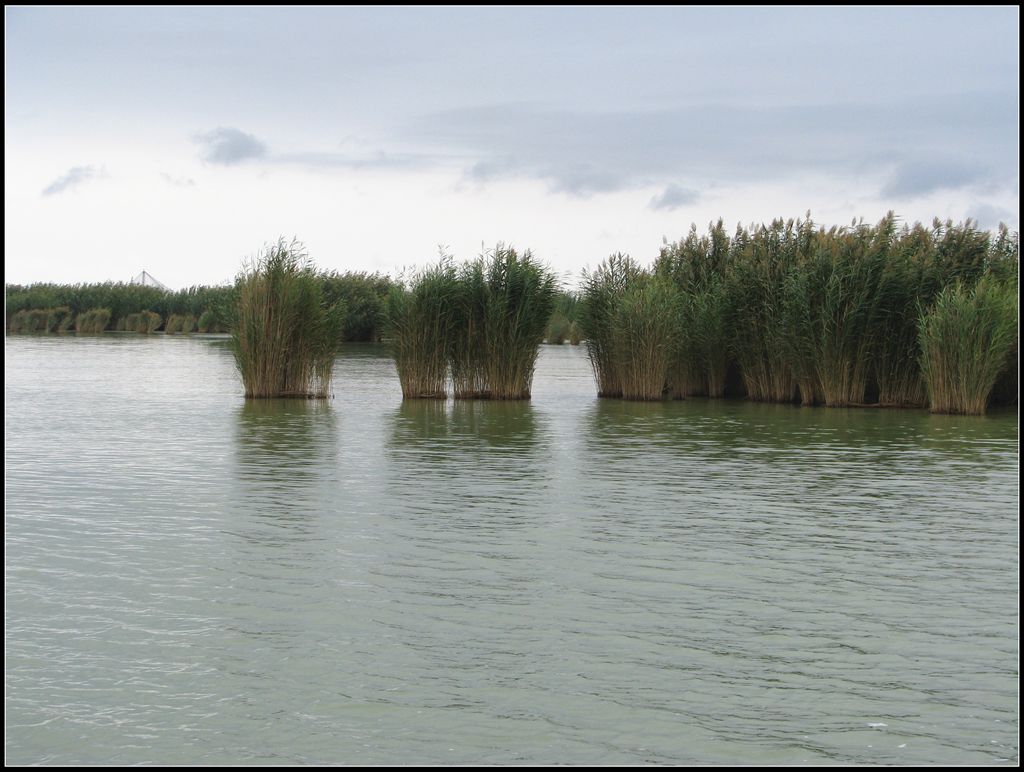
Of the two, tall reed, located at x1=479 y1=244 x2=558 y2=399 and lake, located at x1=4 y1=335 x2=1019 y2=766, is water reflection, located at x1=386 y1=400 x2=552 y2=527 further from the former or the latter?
tall reed, located at x1=479 y1=244 x2=558 y2=399

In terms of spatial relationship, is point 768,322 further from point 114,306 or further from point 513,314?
point 114,306

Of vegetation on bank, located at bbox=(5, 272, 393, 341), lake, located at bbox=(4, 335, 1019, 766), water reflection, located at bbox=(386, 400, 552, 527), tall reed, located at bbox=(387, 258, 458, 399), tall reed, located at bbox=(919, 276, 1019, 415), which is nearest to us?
lake, located at bbox=(4, 335, 1019, 766)

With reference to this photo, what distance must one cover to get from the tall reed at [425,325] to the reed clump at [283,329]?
1.29m

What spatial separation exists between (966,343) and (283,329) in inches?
517

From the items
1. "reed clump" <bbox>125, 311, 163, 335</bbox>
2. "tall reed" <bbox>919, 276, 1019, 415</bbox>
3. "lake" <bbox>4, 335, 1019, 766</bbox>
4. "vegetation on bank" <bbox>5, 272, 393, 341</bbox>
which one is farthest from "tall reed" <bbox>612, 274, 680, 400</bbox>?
"reed clump" <bbox>125, 311, 163, 335</bbox>

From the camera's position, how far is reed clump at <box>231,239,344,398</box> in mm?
22000

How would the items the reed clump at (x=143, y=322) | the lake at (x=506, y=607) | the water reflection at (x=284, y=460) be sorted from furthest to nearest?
the reed clump at (x=143, y=322), the water reflection at (x=284, y=460), the lake at (x=506, y=607)

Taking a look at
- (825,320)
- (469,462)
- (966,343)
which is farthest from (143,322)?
(469,462)

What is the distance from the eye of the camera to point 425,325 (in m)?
22.8

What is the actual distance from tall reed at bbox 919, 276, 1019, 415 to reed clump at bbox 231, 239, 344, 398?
38.8 ft

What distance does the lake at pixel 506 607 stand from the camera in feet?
16.0

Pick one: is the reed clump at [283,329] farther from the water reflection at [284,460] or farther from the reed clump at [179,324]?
the reed clump at [179,324]

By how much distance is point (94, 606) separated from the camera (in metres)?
6.74

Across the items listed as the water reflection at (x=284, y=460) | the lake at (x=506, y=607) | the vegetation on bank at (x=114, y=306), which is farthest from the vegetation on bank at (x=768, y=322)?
the vegetation on bank at (x=114, y=306)
